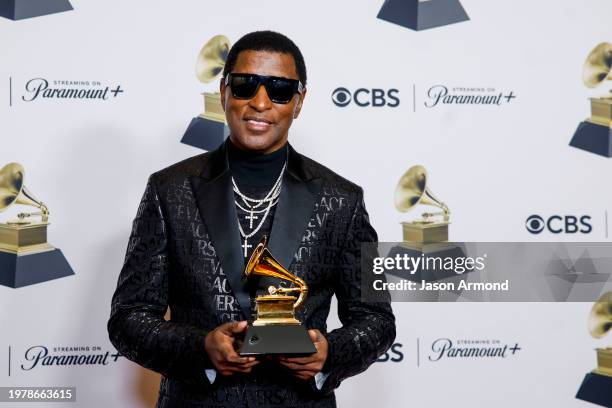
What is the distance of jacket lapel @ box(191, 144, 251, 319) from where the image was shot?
5.12 feet

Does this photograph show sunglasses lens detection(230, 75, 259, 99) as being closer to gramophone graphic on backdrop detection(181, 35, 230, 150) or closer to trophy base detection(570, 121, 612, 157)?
gramophone graphic on backdrop detection(181, 35, 230, 150)

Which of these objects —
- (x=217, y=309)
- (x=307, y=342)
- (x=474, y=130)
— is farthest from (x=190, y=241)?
(x=474, y=130)

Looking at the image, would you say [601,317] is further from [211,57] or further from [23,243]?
[23,243]

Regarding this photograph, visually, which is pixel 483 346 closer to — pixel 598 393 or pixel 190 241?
pixel 598 393

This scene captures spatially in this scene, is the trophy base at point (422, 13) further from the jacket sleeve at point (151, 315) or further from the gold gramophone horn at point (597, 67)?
the jacket sleeve at point (151, 315)

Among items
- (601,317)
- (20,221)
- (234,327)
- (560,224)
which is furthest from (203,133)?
(601,317)

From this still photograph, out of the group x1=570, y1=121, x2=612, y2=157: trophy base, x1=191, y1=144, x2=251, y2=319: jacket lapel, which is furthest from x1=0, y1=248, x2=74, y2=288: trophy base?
x1=570, y1=121, x2=612, y2=157: trophy base

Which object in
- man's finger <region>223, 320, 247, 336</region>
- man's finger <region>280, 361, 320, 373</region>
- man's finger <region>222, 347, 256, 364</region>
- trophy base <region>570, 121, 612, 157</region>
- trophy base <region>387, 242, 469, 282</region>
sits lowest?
trophy base <region>387, 242, 469, 282</region>

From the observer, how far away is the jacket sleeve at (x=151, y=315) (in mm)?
1494

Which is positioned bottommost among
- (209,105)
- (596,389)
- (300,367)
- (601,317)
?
(596,389)

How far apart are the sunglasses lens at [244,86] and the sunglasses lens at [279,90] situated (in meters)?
0.03

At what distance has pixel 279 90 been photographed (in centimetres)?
165

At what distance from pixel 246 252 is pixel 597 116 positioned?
163 cm

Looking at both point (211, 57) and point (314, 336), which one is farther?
point (211, 57)
